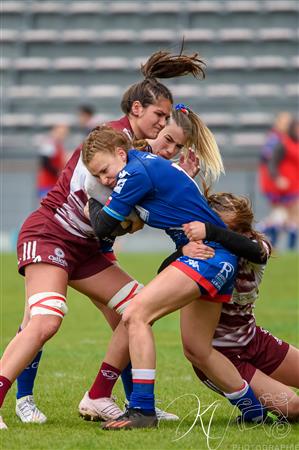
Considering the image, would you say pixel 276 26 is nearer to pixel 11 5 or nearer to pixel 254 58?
pixel 254 58

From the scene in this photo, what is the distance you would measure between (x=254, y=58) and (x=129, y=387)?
18105 millimetres

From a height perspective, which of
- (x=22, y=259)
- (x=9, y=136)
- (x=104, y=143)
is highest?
(x=104, y=143)

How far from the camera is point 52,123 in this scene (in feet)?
75.5

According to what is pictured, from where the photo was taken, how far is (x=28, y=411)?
565cm

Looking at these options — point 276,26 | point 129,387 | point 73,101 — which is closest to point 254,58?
point 276,26

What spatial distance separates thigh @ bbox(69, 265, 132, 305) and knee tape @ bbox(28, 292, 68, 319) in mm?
354

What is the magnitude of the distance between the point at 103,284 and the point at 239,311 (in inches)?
29.6

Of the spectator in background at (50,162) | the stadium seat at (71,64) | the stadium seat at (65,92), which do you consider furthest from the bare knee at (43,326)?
the stadium seat at (71,64)

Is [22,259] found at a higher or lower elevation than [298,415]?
higher

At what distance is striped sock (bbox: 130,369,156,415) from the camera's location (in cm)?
514

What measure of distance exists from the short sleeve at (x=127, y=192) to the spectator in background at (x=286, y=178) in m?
14.1

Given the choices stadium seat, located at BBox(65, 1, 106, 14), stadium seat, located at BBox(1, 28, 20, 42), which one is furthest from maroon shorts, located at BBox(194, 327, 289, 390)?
stadium seat, located at BBox(65, 1, 106, 14)

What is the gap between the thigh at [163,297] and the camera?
5.18 m

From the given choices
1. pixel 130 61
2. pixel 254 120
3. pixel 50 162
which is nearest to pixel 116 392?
pixel 50 162
